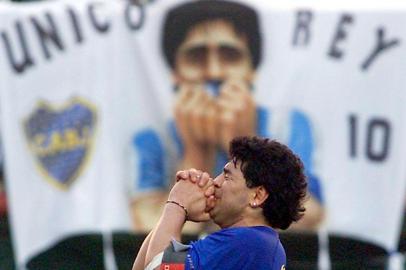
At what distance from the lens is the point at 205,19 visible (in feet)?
24.0

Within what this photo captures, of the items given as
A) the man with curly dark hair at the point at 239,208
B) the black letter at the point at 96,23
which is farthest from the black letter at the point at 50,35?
the man with curly dark hair at the point at 239,208

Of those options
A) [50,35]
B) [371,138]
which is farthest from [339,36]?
[50,35]

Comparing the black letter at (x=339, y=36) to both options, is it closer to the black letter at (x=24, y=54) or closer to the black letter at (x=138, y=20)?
the black letter at (x=138, y=20)

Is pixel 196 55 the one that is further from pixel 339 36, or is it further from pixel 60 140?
pixel 60 140

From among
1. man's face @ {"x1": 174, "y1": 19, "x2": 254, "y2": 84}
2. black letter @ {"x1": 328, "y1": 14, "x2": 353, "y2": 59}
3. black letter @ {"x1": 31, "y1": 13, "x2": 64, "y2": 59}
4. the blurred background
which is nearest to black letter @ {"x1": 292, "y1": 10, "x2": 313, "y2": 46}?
the blurred background

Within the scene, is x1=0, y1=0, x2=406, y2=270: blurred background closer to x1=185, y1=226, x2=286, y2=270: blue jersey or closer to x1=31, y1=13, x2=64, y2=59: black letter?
x1=31, y1=13, x2=64, y2=59: black letter

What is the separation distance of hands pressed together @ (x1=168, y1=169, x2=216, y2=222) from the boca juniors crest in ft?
13.9

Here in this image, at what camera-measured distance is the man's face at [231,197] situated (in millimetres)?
3207

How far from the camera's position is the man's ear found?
10.5ft

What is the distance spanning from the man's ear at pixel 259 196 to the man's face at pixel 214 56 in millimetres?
4050

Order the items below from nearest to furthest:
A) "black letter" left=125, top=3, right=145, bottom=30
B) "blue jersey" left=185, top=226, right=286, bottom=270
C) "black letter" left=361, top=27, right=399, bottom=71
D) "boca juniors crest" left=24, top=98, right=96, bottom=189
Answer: "blue jersey" left=185, top=226, right=286, bottom=270, "black letter" left=361, top=27, right=399, bottom=71, "black letter" left=125, top=3, right=145, bottom=30, "boca juniors crest" left=24, top=98, right=96, bottom=189

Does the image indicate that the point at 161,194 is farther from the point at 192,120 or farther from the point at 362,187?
the point at 362,187

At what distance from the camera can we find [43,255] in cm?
762

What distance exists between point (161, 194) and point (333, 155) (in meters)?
1.02
